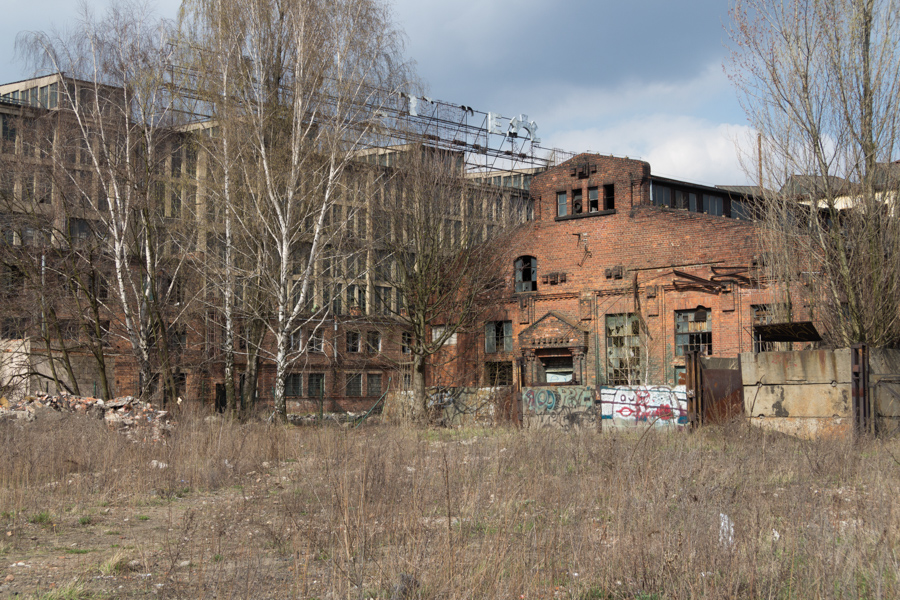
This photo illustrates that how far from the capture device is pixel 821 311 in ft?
52.3

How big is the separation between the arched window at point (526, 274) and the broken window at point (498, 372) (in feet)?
10.7

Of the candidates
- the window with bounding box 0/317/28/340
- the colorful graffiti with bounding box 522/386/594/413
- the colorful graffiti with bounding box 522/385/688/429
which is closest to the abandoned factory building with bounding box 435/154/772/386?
the colorful graffiti with bounding box 522/386/594/413

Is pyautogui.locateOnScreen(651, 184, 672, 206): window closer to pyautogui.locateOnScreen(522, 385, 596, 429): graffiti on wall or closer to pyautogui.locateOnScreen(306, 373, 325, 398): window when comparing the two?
pyautogui.locateOnScreen(522, 385, 596, 429): graffiti on wall

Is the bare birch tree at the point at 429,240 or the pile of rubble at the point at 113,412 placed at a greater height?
the bare birch tree at the point at 429,240

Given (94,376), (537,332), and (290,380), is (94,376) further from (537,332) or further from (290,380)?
(537,332)

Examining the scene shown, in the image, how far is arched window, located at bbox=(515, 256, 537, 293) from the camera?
101 feet

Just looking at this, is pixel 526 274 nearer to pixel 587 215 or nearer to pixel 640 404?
pixel 587 215

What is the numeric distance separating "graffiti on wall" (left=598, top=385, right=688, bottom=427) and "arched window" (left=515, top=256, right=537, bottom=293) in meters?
9.40

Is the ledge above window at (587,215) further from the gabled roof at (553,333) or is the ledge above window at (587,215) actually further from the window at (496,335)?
the window at (496,335)

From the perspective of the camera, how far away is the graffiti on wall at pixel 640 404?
67.0 ft

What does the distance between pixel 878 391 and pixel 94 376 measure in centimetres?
2731

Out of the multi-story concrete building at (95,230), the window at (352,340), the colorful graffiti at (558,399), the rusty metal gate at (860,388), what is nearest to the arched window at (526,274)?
the multi-story concrete building at (95,230)

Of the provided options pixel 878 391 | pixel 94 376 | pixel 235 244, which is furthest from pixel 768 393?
pixel 94 376

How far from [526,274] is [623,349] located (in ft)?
17.9
